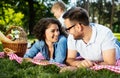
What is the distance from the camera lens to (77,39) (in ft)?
17.6

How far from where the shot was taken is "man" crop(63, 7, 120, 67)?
5270 mm

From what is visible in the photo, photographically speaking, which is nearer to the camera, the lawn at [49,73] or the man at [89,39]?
the lawn at [49,73]

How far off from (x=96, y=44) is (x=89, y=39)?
0.13 meters

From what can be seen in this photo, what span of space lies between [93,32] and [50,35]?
1.06 m

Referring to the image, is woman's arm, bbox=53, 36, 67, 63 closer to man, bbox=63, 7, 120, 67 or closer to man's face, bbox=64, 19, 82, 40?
man, bbox=63, 7, 120, 67

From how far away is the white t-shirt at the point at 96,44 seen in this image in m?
5.31

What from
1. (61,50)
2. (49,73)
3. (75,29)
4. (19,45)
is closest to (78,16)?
(75,29)

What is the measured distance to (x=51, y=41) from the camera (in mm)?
6344

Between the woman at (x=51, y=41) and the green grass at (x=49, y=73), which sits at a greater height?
the woman at (x=51, y=41)

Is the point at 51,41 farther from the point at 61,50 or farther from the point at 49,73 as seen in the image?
the point at 49,73

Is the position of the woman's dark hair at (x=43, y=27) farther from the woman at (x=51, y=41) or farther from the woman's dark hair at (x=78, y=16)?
the woman's dark hair at (x=78, y=16)

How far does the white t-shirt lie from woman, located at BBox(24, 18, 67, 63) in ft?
1.70

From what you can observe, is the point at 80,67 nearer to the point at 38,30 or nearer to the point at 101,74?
the point at 101,74

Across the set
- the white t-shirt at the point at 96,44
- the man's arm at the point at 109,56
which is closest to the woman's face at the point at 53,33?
the white t-shirt at the point at 96,44
